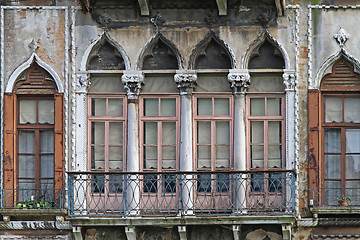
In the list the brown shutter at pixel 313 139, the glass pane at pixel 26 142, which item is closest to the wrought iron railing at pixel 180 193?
the brown shutter at pixel 313 139

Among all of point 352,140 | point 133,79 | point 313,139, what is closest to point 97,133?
point 133,79

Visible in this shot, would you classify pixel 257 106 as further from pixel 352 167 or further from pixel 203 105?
pixel 352 167

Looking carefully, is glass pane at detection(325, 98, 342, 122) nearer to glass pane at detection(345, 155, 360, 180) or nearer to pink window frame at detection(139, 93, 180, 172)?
glass pane at detection(345, 155, 360, 180)

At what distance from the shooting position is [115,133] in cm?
1830

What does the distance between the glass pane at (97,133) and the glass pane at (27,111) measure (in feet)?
3.75

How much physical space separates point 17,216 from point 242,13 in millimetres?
5681

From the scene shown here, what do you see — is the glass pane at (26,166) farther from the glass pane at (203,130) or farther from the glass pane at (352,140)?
the glass pane at (352,140)

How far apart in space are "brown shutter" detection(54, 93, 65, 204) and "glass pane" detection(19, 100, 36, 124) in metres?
0.53

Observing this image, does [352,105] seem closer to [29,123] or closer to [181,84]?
[181,84]

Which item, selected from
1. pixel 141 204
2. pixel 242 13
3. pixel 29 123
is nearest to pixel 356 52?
pixel 242 13

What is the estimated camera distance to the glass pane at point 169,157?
1816 centimetres

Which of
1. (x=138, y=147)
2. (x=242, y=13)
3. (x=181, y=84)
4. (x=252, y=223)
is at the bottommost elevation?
(x=252, y=223)

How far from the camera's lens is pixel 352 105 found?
59.2 ft

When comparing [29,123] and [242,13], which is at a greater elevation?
[242,13]
